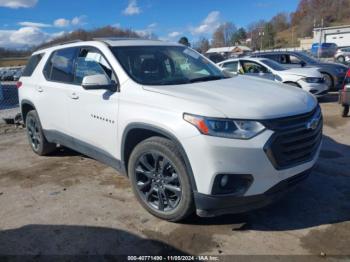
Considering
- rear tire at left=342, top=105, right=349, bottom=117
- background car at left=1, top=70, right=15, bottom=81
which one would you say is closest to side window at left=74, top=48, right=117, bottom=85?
rear tire at left=342, top=105, right=349, bottom=117

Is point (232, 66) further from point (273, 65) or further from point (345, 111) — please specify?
point (345, 111)

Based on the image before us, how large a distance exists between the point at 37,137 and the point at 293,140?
175 inches

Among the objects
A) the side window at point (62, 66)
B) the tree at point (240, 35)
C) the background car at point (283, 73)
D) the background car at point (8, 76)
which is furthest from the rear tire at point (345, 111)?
the tree at point (240, 35)

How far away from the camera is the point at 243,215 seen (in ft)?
12.5

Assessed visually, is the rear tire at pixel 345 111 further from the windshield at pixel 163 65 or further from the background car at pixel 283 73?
the windshield at pixel 163 65

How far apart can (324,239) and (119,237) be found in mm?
1907

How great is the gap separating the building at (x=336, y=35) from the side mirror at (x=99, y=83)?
236 feet

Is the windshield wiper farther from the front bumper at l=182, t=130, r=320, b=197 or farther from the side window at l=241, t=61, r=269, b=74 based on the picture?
the side window at l=241, t=61, r=269, b=74

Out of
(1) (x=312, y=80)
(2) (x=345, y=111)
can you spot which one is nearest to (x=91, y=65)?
(2) (x=345, y=111)

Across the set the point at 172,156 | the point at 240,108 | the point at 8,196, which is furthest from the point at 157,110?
the point at 8,196

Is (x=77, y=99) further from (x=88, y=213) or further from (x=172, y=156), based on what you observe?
(x=172, y=156)

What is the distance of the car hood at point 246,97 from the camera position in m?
3.13

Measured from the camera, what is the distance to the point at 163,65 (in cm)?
433

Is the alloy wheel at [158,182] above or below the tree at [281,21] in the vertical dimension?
below
